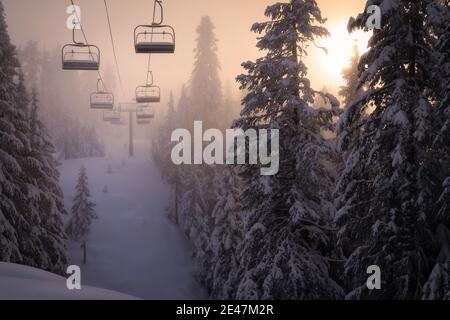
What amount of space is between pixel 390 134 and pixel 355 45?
1963cm

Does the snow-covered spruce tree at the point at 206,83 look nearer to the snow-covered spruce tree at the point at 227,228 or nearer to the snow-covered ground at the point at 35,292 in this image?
the snow-covered spruce tree at the point at 227,228

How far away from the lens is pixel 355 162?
11492 millimetres

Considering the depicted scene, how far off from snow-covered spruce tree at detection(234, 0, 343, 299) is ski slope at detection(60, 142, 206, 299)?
30.1 meters

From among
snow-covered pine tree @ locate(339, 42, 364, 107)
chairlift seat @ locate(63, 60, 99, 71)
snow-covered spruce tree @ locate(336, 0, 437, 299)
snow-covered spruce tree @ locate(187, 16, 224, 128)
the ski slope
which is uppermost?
snow-covered spruce tree @ locate(187, 16, 224, 128)

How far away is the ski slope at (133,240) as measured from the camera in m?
43.9

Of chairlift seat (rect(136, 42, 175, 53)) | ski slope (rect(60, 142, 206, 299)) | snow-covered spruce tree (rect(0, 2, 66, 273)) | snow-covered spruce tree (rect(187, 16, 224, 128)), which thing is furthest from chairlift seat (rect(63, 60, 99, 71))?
snow-covered spruce tree (rect(187, 16, 224, 128))

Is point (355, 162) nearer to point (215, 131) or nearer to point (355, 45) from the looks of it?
point (355, 45)

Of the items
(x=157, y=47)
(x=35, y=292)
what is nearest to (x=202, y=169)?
(x=157, y=47)

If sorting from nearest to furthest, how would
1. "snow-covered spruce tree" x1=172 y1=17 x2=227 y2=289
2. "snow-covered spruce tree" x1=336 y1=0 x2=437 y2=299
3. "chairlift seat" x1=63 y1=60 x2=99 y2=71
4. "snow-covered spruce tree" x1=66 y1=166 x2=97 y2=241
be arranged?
1. "snow-covered spruce tree" x1=336 y1=0 x2=437 y2=299
2. "chairlift seat" x1=63 y1=60 x2=99 y2=71
3. "snow-covered spruce tree" x1=172 y1=17 x2=227 y2=289
4. "snow-covered spruce tree" x1=66 y1=166 x2=97 y2=241

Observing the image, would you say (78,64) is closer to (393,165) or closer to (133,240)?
(393,165)

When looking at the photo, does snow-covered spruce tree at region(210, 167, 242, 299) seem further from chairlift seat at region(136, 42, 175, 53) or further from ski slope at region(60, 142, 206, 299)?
chairlift seat at region(136, 42, 175, 53)

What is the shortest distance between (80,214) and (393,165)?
141 feet

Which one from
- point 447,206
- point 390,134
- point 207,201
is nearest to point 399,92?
point 390,134

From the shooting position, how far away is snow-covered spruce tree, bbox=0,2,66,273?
61.2 ft
